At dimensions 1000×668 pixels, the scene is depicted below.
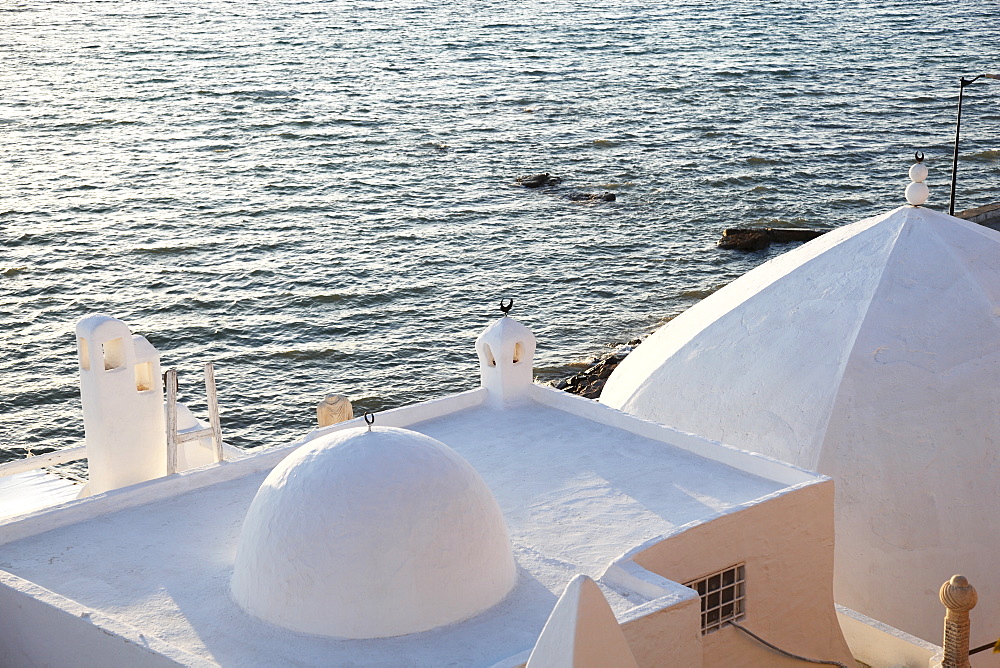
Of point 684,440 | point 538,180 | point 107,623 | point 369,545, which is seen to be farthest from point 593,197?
point 107,623

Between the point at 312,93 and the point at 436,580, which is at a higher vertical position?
the point at 312,93

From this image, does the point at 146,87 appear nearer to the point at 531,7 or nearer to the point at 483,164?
the point at 483,164

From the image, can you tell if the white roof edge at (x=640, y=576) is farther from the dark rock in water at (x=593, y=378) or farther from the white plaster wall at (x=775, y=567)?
the dark rock in water at (x=593, y=378)

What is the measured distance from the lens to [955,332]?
46.7ft

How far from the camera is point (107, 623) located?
9656mm

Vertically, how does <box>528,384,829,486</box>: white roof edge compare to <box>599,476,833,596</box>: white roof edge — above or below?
above

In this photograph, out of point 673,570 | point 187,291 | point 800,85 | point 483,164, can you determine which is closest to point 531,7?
point 800,85

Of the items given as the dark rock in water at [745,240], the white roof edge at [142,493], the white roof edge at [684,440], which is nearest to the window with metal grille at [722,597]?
the white roof edge at [684,440]

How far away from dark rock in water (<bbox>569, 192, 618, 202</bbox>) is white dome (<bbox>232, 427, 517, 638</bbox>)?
32.7 metres

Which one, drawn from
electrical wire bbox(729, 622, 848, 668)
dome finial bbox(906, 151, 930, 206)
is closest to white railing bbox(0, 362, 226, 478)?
electrical wire bbox(729, 622, 848, 668)

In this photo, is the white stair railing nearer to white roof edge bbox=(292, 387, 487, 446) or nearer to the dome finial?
white roof edge bbox=(292, 387, 487, 446)

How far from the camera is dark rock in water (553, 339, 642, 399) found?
2744cm

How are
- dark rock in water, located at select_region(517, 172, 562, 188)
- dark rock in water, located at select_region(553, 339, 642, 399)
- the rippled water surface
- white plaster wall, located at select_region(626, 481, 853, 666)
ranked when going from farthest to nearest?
dark rock in water, located at select_region(517, 172, 562, 188)
the rippled water surface
dark rock in water, located at select_region(553, 339, 642, 399)
white plaster wall, located at select_region(626, 481, 853, 666)

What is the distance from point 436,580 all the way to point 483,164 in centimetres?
3750
